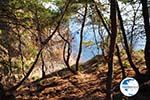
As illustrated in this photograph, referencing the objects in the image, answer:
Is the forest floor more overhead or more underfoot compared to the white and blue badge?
more underfoot

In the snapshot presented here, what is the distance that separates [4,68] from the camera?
1623 centimetres

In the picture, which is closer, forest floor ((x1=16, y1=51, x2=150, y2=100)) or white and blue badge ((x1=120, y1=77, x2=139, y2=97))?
white and blue badge ((x1=120, y1=77, x2=139, y2=97))

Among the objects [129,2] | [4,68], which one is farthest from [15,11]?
[129,2]

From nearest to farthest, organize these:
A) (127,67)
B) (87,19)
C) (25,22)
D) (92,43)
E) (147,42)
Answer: (25,22)
(147,42)
(127,67)
(87,19)
(92,43)

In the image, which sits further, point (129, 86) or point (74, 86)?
point (74, 86)

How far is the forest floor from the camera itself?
2338cm

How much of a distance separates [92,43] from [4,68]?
15423 mm

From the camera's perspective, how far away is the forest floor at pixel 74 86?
2338cm

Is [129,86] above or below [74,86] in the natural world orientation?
above

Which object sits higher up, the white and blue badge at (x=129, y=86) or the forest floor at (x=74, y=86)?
the white and blue badge at (x=129, y=86)

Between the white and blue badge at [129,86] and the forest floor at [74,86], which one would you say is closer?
the white and blue badge at [129,86]

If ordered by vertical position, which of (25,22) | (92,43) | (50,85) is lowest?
(50,85)

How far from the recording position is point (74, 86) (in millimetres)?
25484

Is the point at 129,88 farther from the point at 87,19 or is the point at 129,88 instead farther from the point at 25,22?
the point at 87,19
